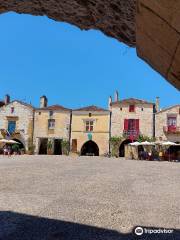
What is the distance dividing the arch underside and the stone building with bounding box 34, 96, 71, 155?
37.7m

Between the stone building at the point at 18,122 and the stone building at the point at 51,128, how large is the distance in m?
0.79

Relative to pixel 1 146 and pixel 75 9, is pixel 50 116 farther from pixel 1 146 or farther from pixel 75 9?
pixel 75 9

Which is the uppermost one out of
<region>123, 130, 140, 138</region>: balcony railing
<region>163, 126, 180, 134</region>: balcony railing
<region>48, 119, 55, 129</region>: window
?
<region>48, 119, 55, 129</region>: window

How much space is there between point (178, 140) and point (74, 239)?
34.2m

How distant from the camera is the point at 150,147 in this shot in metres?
37.4

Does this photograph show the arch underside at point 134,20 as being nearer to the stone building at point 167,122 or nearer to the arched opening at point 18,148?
the stone building at point 167,122

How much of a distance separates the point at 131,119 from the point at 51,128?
9.37 m

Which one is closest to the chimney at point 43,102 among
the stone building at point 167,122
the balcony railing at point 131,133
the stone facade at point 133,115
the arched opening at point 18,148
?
the arched opening at point 18,148

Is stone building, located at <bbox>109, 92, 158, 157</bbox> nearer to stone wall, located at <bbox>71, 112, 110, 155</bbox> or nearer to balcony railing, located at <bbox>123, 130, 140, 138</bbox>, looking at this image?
balcony railing, located at <bbox>123, 130, 140, 138</bbox>

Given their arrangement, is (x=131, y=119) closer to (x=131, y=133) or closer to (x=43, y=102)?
(x=131, y=133)

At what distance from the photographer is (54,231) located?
5809 millimetres

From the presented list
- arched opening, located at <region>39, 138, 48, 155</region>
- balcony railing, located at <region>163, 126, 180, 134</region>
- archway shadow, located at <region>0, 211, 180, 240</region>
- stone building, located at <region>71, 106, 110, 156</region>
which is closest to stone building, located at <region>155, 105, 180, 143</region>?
balcony railing, located at <region>163, 126, 180, 134</region>

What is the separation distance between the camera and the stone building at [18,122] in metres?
41.1

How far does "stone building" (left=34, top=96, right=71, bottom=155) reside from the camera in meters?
40.6
